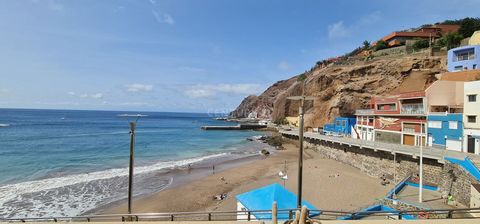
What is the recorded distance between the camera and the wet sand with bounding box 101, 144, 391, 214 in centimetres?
1841

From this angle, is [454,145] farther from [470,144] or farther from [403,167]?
[403,167]

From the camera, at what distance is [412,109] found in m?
30.2

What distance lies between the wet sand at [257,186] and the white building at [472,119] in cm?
863

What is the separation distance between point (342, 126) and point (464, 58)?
1964 cm

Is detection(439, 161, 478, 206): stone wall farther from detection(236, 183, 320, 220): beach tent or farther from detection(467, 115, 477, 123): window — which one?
detection(236, 183, 320, 220): beach tent

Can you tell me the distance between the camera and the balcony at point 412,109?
29.1 m

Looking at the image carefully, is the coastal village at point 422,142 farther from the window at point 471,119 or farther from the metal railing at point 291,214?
the metal railing at point 291,214

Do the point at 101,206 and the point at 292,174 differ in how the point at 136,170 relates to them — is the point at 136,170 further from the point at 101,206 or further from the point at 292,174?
the point at 292,174

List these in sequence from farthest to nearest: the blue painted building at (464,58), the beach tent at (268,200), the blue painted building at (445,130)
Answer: the blue painted building at (464,58), the blue painted building at (445,130), the beach tent at (268,200)

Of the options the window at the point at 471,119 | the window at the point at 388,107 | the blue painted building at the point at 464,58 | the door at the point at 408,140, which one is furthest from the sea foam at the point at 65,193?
the blue painted building at the point at 464,58

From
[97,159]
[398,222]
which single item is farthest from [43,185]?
[398,222]

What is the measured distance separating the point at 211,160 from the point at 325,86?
3428 cm

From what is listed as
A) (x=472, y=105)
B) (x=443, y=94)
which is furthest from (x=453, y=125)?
(x=443, y=94)

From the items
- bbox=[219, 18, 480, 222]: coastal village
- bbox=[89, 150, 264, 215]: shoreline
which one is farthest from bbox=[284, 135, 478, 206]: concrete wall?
bbox=[89, 150, 264, 215]: shoreline
